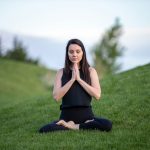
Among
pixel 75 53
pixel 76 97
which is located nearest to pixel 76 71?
pixel 75 53

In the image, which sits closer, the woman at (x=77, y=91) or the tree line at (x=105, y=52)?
the woman at (x=77, y=91)

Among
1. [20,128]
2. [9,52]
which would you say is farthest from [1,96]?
[9,52]

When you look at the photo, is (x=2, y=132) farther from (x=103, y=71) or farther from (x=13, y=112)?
(x=103, y=71)

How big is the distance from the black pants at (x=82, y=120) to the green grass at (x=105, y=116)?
0.21 meters

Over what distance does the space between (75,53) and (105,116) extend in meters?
2.65

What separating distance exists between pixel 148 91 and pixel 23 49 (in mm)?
61498

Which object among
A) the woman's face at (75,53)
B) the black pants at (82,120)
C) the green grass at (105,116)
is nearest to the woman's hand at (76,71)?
the woman's face at (75,53)

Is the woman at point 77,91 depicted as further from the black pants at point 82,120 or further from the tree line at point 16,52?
the tree line at point 16,52

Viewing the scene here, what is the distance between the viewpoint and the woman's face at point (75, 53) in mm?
10094

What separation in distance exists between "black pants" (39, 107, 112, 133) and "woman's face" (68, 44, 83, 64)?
3.32 feet

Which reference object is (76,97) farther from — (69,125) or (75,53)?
(75,53)

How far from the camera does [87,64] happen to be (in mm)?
10258

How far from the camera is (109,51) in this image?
260 feet

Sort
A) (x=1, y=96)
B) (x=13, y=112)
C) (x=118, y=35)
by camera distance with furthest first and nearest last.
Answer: (x=118, y=35) → (x=1, y=96) → (x=13, y=112)
